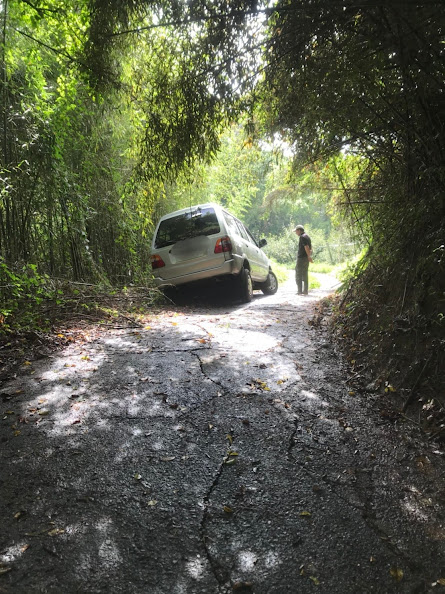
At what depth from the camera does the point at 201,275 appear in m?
7.14

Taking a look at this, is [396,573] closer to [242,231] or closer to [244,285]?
[244,285]

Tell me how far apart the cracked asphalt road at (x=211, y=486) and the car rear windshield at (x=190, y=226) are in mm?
3948

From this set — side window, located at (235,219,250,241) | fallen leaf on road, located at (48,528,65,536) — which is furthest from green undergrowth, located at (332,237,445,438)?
side window, located at (235,219,250,241)

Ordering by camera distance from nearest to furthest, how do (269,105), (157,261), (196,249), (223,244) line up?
(269,105)
(223,244)
(196,249)
(157,261)

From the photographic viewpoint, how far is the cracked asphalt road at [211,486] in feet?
4.87

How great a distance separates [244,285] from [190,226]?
1754mm

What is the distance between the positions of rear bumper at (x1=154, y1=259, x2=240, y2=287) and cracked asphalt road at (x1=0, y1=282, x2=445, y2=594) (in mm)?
3639

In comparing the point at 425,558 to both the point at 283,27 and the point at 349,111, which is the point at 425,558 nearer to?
the point at 349,111

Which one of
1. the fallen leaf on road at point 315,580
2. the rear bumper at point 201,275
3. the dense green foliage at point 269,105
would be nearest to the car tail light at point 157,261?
the rear bumper at point 201,275

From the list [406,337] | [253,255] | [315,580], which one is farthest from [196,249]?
[315,580]

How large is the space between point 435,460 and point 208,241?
5.47 meters

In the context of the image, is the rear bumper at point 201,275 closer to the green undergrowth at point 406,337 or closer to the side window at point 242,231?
the side window at point 242,231

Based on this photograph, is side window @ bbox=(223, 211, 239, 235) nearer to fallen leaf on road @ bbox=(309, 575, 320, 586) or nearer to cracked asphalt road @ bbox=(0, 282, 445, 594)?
cracked asphalt road @ bbox=(0, 282, 445, 594)

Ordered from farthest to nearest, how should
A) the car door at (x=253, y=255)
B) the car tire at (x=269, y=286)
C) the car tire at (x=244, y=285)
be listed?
the car tire at (x=269, y=286) < the car door at (x=253, y=255) < the car tire at (x=244, y=285)
